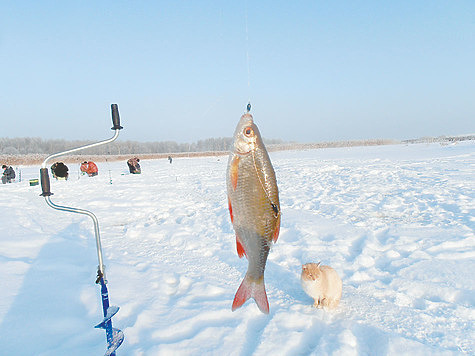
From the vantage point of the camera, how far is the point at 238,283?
12.6 feet

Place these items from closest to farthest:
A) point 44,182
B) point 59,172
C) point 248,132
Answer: point 248,132
point 44,182
point 59,172

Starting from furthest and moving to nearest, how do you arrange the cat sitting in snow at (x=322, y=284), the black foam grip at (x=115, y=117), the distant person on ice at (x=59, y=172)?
the distant person on ice at (x=59, y=172) < the cat sitting in snow at (x=322, y=284) < the black foam grip at (x=115, y=117)

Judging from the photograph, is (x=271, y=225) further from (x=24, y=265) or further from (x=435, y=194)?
(x=435, y=194)

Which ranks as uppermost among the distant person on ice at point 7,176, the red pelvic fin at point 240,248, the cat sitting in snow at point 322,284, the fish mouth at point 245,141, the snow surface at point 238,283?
the fish mouth at point 245,141

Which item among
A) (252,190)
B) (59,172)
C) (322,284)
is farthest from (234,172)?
(59,172)

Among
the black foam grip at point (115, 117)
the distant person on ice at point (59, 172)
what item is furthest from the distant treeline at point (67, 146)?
the black foam grip at point (115, 117)

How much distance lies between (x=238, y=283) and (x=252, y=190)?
2880 millimetres

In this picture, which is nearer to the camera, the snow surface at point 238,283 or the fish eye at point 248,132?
the fish eye at point 248,132

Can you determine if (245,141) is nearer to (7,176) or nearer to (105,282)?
(105,282)

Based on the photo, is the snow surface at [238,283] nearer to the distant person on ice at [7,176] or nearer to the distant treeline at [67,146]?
the distant person on ice at [7,176]

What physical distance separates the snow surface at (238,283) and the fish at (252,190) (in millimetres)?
1769

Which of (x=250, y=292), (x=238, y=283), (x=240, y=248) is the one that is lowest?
(x=238, y=283)

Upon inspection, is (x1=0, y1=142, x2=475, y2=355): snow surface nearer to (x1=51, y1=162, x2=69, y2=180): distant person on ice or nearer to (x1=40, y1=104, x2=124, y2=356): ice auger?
(x1=40, y1=104, x2=124, y2=356): ice auger

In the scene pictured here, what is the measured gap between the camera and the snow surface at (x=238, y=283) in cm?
264
